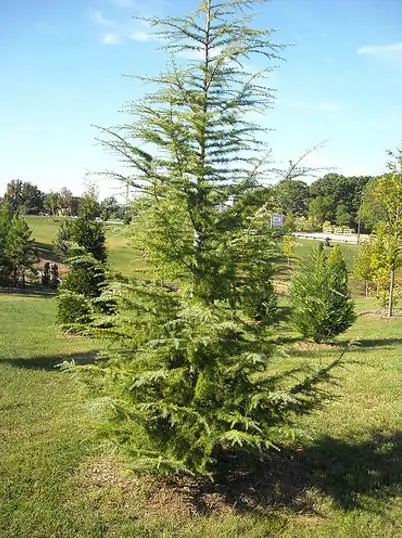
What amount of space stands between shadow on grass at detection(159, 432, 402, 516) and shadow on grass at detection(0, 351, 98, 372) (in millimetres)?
6105

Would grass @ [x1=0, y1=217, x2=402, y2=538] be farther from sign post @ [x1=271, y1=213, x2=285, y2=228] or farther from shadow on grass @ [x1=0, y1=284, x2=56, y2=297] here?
shadow on grass @ [x1=0, y1=284, x2=56, y2=297]

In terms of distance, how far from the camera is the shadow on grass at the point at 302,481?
576cm

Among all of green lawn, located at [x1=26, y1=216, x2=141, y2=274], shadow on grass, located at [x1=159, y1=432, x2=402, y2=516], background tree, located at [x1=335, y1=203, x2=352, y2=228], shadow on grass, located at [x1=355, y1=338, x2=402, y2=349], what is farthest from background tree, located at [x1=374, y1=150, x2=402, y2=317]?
background tree, located at [x1=335, y1=203, x2=352, y2=228]

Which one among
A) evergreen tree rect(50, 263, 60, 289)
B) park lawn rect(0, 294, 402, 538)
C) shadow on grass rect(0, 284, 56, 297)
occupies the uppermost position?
park lawn rect(0, 294, 402, 538)

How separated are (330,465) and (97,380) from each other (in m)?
3.59

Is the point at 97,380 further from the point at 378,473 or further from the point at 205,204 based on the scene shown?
the point at 378,473

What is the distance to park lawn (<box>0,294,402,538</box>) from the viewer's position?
5.24 metres

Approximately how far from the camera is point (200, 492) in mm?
5855

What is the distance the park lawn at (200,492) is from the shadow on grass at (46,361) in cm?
184

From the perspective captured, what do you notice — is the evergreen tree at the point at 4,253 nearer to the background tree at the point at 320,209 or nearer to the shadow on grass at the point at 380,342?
the shadow on grass at the point at 380,342

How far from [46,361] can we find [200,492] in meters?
7.68

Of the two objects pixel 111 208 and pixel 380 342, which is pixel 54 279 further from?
pixel 111 208

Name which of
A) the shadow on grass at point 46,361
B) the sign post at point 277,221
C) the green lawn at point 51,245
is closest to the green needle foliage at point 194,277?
the sign post at point 277,221

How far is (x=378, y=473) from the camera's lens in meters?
6.58
